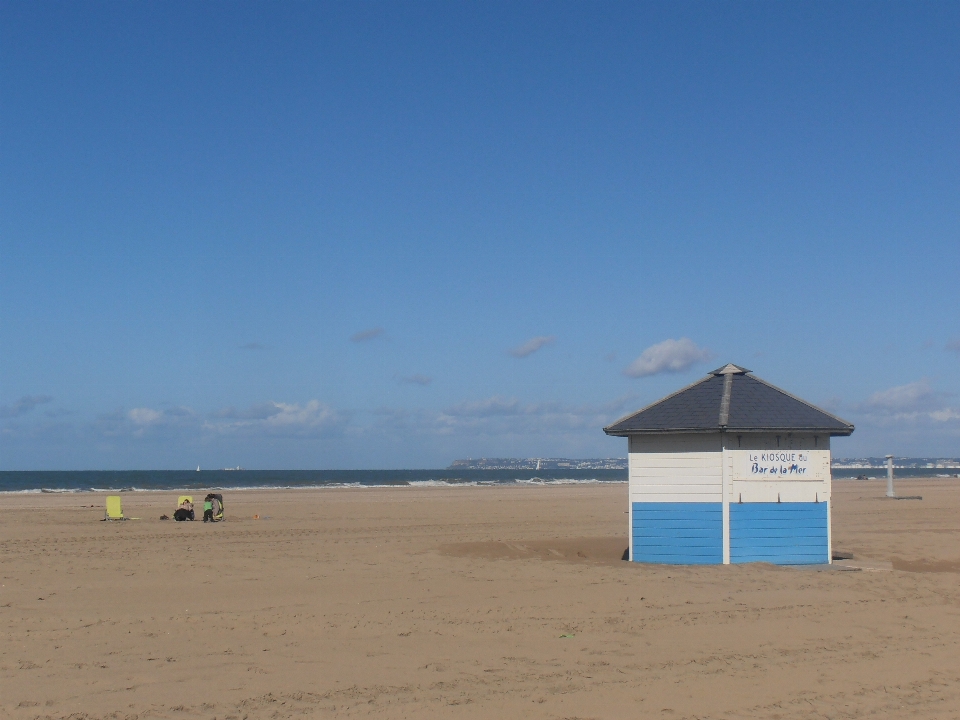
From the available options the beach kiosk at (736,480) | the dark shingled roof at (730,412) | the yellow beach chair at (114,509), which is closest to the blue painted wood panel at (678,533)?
the beach kiosk at (736,480)

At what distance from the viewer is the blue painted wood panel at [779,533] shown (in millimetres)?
13898

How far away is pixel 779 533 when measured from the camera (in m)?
14.0

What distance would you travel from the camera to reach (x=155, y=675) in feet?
24.8

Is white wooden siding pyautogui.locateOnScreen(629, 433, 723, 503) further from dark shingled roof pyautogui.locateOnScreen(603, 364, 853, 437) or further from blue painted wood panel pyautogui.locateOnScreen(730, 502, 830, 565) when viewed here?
blue painted wood panel pyautogui.locateOnScreen(730, 502, 830, 565)

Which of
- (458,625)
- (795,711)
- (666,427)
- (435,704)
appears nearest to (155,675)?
(435,704)

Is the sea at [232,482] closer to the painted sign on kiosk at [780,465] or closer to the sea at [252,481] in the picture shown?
the sea at [252,481]

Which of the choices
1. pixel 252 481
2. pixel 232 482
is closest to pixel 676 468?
pixel 232 482

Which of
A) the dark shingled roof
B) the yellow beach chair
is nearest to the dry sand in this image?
the dark shingled roof

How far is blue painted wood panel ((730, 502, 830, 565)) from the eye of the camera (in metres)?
13.9

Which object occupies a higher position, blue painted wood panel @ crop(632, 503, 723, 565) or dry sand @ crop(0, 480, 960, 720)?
blue painted wood panel @ crop(632, 503, 723, 565)

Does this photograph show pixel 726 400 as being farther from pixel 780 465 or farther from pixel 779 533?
pixel 779 533

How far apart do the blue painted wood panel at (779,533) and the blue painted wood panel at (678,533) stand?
Result: 0.28 metres

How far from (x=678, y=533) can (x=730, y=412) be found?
208 centimetres

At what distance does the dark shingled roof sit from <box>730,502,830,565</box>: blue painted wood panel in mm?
1264
